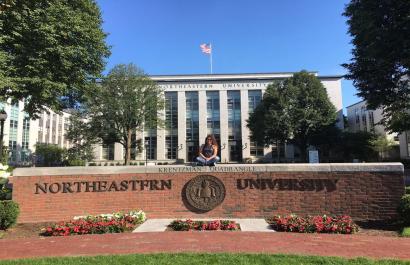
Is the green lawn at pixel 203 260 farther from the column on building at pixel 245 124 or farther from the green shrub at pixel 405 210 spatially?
the column on building at pixel 245 124

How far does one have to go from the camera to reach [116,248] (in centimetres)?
831

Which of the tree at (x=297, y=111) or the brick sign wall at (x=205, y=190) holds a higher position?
the tree at (x=297, y=111)

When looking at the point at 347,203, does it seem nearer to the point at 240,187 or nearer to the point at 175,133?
the point at 240,187

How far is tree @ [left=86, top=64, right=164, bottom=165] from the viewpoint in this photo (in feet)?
148

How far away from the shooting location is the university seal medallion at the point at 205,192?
13.3m

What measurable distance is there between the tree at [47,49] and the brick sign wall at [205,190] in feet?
18.1

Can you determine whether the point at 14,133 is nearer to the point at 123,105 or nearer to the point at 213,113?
the point at 123,105

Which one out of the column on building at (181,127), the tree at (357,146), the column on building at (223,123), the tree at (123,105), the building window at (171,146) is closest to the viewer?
the tree at (123,105)

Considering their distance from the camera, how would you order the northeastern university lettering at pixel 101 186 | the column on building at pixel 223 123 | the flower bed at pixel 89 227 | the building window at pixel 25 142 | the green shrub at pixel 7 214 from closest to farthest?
the flower bed at pixel 89 227 < the green shrub at pixel 7 214 < the northeastern university lettering at pixel 101 186 < the column on building at pixel 223 123 < the building window at pixel 25 142

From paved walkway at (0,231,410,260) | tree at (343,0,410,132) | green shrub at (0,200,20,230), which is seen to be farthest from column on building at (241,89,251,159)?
paved walkway at (0,231,410,260)

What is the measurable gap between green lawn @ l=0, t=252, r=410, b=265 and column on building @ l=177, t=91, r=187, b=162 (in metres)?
58.4

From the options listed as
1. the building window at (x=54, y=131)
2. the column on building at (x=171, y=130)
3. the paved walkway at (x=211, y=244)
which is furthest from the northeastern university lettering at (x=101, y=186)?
the building window at (x=54, y=131)

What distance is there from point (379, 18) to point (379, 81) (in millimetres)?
3981

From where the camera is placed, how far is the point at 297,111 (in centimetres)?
4531
